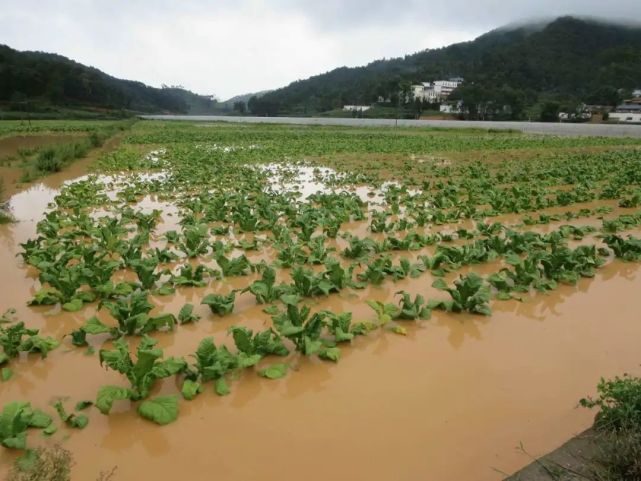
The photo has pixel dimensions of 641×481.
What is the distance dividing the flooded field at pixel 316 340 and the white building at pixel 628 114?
8457cm

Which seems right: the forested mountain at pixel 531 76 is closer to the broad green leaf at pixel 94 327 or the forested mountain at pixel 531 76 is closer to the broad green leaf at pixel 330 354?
the broad green leaf at pixel 330 354

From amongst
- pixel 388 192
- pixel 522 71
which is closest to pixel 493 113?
pixel 522 71

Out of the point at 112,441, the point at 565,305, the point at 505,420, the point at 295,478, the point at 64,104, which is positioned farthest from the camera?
the point at 64,104

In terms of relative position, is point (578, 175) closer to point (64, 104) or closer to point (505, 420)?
point (505, 420)

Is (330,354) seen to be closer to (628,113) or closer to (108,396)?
(108,396)

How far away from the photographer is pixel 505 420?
2.95 metres

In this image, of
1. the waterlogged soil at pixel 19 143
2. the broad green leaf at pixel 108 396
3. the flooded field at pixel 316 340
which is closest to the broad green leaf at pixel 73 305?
the flooded field at pixel 316 340

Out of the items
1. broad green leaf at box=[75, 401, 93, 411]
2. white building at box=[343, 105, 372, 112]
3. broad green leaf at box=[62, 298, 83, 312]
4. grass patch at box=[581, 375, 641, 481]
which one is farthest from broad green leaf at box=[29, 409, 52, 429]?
white building at box=[343, 105, 372, 112]

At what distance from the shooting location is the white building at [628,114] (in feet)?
247

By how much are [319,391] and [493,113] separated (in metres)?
94.5

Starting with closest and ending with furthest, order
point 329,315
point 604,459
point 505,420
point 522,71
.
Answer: point 604,459, point 505,420, point 329,315, point 522,71

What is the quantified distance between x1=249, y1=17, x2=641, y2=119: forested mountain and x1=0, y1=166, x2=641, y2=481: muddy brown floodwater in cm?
9212

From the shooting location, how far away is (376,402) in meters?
3.14

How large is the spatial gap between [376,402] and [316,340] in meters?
0.82
